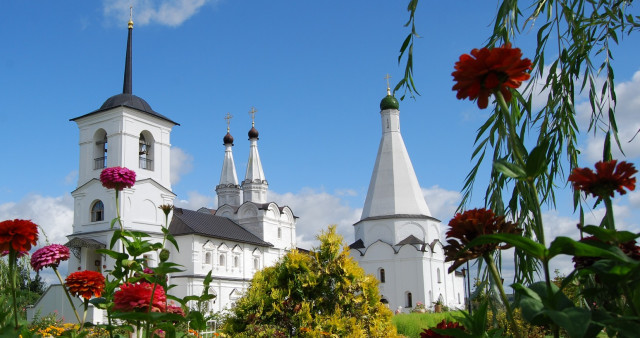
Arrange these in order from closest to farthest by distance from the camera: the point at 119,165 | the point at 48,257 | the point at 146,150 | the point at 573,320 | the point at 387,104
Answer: the point at 573,320 → the point at 48,257 → the point at 119,165 → the point at 146,150 → the point at 387,104

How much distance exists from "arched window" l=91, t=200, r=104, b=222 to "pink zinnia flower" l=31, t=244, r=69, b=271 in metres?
25.4

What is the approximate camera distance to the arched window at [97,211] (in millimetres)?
27086

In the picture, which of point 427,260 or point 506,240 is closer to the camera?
point 506,240

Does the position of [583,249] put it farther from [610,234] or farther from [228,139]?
[228,139]

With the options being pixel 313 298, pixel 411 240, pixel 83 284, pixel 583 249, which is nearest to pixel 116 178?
pixel 83 284

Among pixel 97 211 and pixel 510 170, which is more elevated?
pixel 97 211

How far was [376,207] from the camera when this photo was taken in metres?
34.4

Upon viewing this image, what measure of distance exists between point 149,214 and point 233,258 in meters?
6.51

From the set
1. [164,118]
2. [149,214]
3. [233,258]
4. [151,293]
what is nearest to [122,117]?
[164,118]

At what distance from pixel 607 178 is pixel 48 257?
282 cm

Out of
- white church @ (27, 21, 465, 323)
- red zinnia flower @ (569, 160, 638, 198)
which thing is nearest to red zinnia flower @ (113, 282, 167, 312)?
red zinnia flower @ (569, 160, 638, 198)

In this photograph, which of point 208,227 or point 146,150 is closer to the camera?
point 146,150

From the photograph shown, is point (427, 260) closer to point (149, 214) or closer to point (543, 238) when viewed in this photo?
point (149, 214)

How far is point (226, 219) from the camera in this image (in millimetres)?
35625
